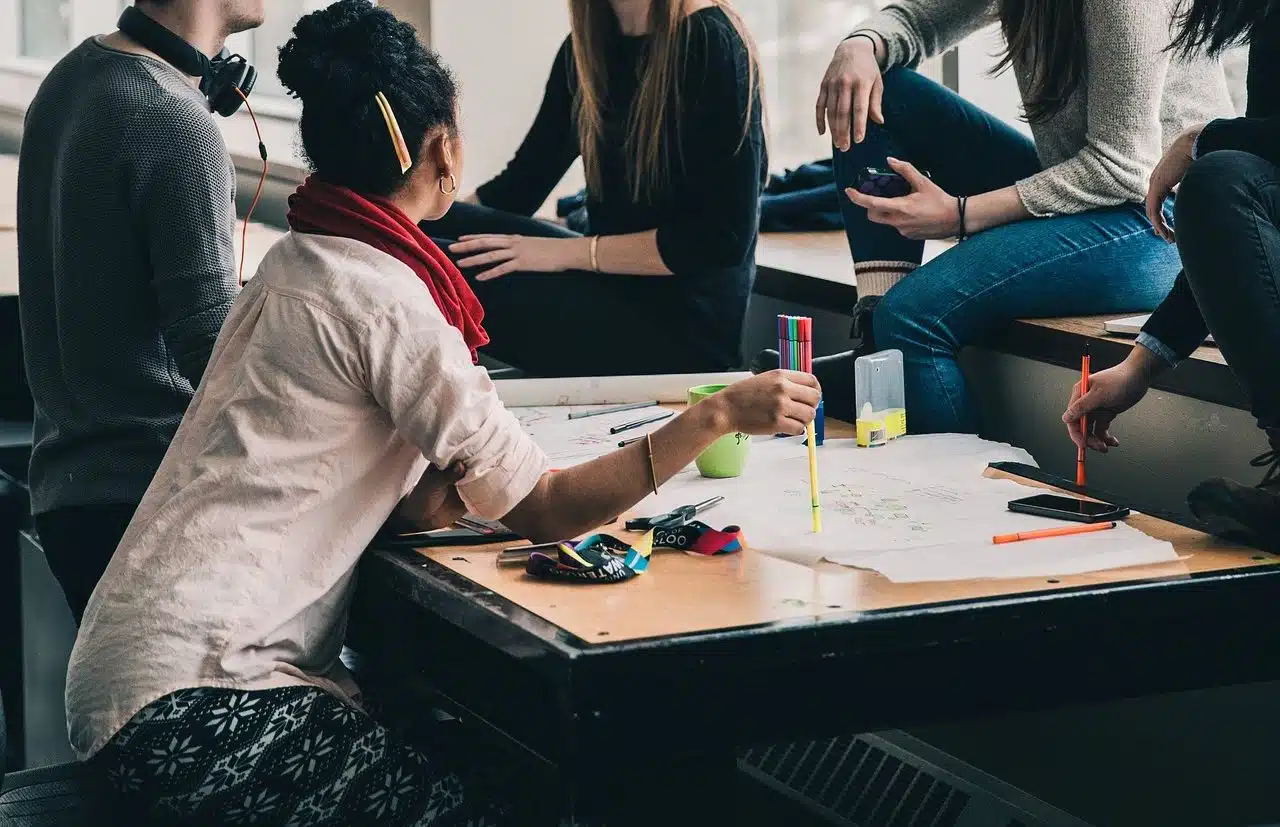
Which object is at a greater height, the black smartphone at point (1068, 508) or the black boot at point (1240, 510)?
the black boot at point (1240, 510)

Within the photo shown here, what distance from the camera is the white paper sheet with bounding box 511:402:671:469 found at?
5.24 feet

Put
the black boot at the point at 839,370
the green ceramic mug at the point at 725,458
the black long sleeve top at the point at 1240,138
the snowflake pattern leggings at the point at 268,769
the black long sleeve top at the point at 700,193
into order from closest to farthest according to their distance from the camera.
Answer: the snowflake pattern leggings at the point at 268,769
the black long sleeve top at the point at 1240,138
the green ceramic mug at the point at 725,458
the black boot at the point at 839,370
the black long sleeve top at the point at 700,193

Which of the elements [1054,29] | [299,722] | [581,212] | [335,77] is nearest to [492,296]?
[581,212]

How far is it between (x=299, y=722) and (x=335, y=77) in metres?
0.53

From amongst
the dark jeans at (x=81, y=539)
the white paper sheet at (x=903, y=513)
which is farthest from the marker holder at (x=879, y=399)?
Answer: the dark jeans at (x=81, y=539)

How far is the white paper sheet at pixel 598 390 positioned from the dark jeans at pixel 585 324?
39 cm

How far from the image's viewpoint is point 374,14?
4.24ft

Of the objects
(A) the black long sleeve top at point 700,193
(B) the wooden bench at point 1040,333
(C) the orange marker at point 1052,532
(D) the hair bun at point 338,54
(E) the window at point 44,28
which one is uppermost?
(E) the window at point 44,28

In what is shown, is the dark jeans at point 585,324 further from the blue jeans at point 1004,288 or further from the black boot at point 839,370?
the blue jeans at point 1004,288

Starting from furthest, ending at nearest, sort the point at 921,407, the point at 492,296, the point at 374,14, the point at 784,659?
the point at 492,296
the point at 921,407
the point at 374,14
the point at 784,659

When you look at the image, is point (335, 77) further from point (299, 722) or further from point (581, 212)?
point (581, 212)

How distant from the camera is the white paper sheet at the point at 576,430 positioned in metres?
1.60

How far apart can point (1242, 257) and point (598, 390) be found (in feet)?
2.79

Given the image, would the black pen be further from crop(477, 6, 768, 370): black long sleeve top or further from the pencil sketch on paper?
crop(477, 6, 768, 370): black long sleeve top
